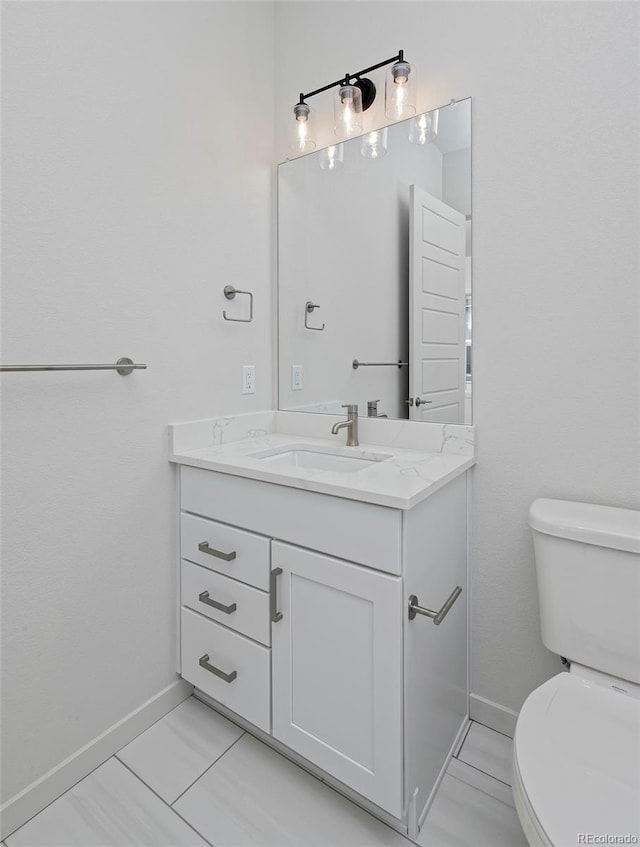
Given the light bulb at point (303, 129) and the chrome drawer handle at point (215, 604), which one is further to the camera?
the light bulb at point (303, 129)

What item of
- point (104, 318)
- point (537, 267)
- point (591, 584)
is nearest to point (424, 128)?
point (537, 267)

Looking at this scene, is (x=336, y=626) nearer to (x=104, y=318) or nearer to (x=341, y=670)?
(x=341, y=670)

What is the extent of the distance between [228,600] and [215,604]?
4cm

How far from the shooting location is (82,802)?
1198 millimetres

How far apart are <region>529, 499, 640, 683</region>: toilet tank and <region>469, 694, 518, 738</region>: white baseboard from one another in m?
0.41

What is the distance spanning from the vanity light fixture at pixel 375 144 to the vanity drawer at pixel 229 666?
5.33 ft

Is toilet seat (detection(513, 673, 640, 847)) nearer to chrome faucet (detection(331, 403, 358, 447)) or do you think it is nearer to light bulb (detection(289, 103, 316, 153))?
chrome faucet (detection(331, 403, 358, 447))

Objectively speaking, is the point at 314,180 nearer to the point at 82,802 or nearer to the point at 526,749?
the point at 526,749

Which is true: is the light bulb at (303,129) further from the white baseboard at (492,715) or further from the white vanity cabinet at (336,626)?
the white baseboard at (492,715)

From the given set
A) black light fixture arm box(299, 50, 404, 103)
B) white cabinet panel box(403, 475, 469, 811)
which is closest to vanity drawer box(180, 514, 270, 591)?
white cabinet panel box(403, 475, 469, 811)

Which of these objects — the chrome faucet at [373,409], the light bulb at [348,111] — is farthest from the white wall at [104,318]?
the chrome faucet at [373,409]

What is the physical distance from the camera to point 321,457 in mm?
1573

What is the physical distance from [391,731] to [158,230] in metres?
1.48

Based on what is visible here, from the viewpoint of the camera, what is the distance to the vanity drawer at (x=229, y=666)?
128cm
